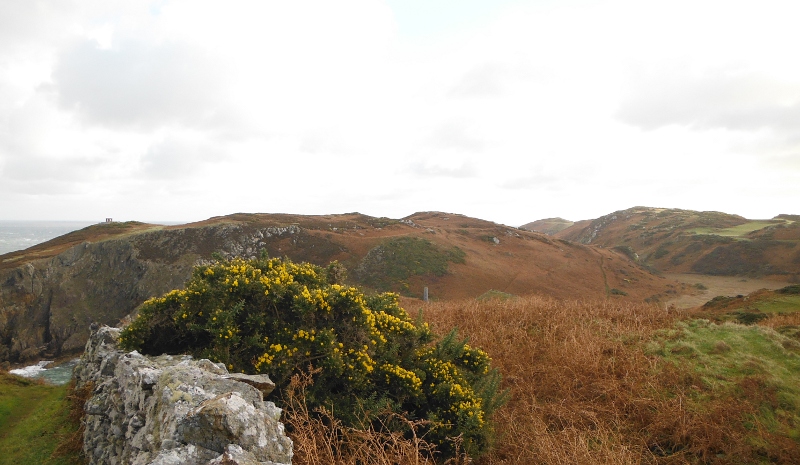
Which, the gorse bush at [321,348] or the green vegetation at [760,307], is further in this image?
the green vegetation at [760,307]

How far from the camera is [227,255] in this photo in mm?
43844

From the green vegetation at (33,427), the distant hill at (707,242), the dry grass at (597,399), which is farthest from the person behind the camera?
→ the distant hill at (707,242)

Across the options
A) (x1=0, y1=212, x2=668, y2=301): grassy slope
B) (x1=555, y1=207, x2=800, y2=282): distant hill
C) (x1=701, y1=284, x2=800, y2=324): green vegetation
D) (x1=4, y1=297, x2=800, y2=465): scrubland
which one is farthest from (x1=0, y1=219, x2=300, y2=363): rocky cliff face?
(x1=555, y1=207, x2=800, y2=282): distant hill

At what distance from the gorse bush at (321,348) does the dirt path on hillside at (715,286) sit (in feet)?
133

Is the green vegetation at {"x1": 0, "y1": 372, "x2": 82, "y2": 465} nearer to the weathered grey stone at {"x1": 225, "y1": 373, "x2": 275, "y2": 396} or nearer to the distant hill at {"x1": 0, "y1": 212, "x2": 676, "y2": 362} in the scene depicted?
→ the weathered grey stone at {"x1": 225, "y1": 373, "x2": 275, "y2": 396}

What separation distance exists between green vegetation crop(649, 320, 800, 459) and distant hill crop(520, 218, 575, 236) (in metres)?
129

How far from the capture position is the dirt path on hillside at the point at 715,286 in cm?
4078

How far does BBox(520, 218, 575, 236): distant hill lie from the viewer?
141 metres

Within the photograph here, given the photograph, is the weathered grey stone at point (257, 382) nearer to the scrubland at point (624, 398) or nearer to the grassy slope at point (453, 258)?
the scrubland at point (624, 398)

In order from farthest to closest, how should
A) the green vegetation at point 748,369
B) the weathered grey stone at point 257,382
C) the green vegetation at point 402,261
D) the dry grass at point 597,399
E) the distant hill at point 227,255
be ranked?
1. the green vegetation at point 402,261
2. the distant hill at point 227,255
3. the green vegetation at point 748,369
4. the dry grass at point 597,399
5. the weathered grey stone at point 257,382

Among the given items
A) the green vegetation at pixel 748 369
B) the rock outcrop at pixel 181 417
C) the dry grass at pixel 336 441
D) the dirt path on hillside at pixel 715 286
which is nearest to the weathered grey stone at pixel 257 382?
the rock outcrop at pixel 181 417

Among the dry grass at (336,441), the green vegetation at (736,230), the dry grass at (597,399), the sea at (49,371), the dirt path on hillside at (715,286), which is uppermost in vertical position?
the green vegetation at (736,230)

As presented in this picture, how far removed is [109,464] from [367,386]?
3462 millimetres

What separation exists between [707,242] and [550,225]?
3353 inches
